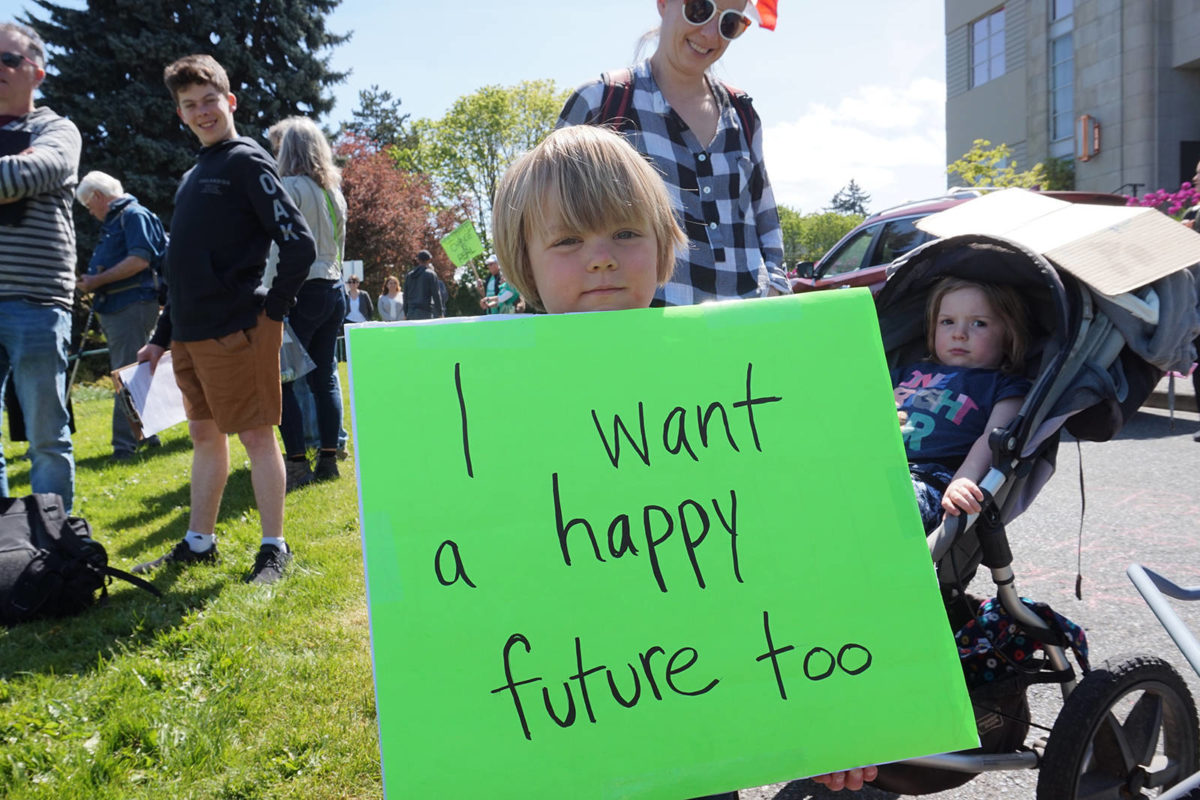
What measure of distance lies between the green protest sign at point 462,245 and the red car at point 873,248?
359cm

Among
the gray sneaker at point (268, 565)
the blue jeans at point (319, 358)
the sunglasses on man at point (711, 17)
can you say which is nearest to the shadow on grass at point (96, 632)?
the gray sneaker at point (268, 565)

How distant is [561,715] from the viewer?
3.30 ft

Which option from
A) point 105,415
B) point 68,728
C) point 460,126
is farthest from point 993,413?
point 460,126

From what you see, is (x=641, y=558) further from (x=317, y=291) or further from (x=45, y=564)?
(x=317, y=291)

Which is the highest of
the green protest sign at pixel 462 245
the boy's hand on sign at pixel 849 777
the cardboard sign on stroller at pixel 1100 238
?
the green protest sign at pixel 462 245

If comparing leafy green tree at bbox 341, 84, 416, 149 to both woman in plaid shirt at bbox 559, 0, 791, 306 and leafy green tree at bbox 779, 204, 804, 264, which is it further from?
woman in plaid shirt at bbox 559, 0, 791, 306

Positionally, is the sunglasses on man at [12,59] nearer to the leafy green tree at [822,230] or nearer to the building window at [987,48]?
the building window at [987,48]

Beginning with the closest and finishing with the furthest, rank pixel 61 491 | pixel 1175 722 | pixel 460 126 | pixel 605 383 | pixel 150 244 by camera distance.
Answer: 1. pixel 605 383
2. pixel 1175 722
3. pixel 61 491
4. pixel 150 244
5. pixel 460 126

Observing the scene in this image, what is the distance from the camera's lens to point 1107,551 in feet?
11.9

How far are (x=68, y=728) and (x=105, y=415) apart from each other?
8.20 meters

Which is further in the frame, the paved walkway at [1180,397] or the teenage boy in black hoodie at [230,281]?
the paved walkway at [1180,397]

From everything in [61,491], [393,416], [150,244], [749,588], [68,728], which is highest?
[150,244]

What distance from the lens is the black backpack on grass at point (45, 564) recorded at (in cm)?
296

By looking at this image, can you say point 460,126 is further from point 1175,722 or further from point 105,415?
point 1175,722
